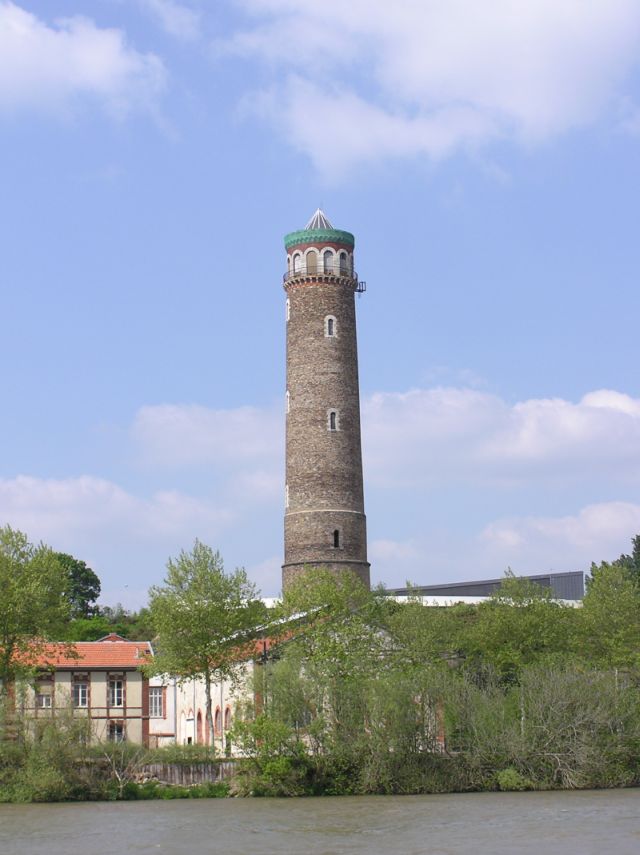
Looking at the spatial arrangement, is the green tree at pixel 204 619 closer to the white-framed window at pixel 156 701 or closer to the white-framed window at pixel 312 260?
the white-framed window at pixel 156 701

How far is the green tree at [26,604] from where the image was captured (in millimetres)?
53125

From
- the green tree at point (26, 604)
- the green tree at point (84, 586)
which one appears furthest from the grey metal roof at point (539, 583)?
the green tree at point (26, 604)

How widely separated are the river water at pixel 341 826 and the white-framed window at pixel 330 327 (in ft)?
114

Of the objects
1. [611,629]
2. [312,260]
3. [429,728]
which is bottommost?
[429,728]

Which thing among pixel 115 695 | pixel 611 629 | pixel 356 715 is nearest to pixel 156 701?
pixel 115 695

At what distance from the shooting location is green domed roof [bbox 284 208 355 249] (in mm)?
76188

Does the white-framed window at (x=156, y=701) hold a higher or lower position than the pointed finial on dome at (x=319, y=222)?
lower

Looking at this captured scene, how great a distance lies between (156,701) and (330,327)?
22.1 meters

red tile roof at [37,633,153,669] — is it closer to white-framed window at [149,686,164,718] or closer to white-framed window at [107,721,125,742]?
white-framed window at [149,686,164,718]

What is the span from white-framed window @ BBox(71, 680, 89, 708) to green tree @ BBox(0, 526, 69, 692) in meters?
10.1

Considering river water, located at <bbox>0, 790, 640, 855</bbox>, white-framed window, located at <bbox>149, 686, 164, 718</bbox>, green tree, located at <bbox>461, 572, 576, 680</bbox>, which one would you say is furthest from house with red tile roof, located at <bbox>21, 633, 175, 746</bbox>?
river water, located at <bbox>0, 790, 640, 855</bbox>

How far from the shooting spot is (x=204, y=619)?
179 feet

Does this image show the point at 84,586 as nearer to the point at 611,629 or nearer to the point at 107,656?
the point at 107,656

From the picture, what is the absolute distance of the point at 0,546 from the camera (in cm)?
5553
